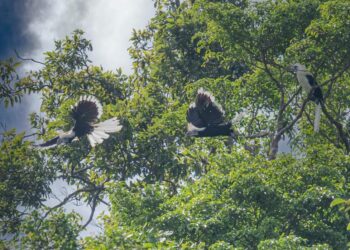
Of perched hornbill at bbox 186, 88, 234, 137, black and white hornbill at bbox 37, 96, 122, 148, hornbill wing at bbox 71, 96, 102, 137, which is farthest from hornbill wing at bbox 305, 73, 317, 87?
hornbill wing at bbox 71, 96, 102, 137

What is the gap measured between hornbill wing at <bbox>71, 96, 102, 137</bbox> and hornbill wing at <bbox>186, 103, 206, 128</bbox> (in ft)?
5.92

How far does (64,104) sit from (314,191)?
7.93 m

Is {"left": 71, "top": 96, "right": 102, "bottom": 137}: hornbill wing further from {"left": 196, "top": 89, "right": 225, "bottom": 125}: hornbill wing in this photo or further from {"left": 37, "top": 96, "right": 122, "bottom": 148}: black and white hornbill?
{"left": 196, "top": 89, "right": 225, "bottom": 125}: hornbill wing

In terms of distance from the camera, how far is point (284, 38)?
20703mm

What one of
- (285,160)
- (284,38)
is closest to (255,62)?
(284,38)

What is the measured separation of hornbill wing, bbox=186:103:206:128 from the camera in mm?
20312

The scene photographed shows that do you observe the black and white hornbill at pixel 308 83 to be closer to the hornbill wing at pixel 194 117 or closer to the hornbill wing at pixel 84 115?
the hornbill wing at pixel 194 117

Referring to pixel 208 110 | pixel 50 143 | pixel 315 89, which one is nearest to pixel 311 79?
pixel 315 89

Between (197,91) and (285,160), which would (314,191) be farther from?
(197,91)

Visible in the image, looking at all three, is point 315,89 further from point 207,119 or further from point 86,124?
point 86,124

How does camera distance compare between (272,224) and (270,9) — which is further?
(270,9)

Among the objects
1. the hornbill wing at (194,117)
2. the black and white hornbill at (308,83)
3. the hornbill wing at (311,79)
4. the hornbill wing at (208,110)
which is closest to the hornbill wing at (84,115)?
the hornbill wing at (194,117)

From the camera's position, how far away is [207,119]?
66.5 feet

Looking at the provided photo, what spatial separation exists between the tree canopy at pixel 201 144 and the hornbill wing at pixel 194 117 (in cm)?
63
